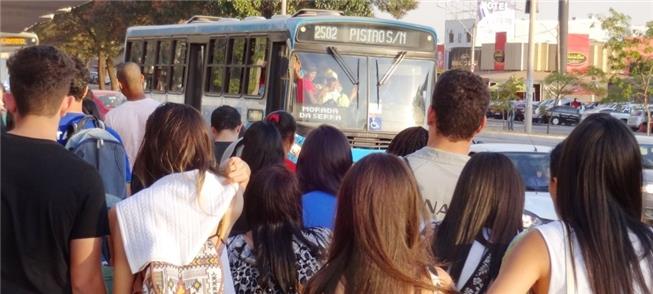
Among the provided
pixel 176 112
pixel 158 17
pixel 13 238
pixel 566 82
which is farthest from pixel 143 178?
pixel 566 82

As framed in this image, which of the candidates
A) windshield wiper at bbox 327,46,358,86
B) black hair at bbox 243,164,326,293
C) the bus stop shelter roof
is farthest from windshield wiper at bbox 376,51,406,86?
black hair at bbox 243,164,326,293

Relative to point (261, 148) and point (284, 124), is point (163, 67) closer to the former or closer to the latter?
point (284, 124)

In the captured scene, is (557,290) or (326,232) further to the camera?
(326,232)

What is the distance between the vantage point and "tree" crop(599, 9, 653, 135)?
4100 centimetres

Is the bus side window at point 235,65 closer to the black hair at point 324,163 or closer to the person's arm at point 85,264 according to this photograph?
the black hair at point 324,163

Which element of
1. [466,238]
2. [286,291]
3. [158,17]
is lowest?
[286,291]

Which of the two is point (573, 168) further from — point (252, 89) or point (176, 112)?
point (252, 89)

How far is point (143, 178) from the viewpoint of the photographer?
14.3 feet

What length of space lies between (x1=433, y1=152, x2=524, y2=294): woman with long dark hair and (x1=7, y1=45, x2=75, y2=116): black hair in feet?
5.07

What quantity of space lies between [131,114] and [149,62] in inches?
445

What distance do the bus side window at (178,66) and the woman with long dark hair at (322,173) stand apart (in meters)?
13.0

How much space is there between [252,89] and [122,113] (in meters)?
6.82

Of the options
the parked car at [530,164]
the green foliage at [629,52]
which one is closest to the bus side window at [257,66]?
the parked car at [530,164]

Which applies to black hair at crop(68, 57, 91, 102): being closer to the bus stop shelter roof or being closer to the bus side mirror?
the bus stop shelter roof
